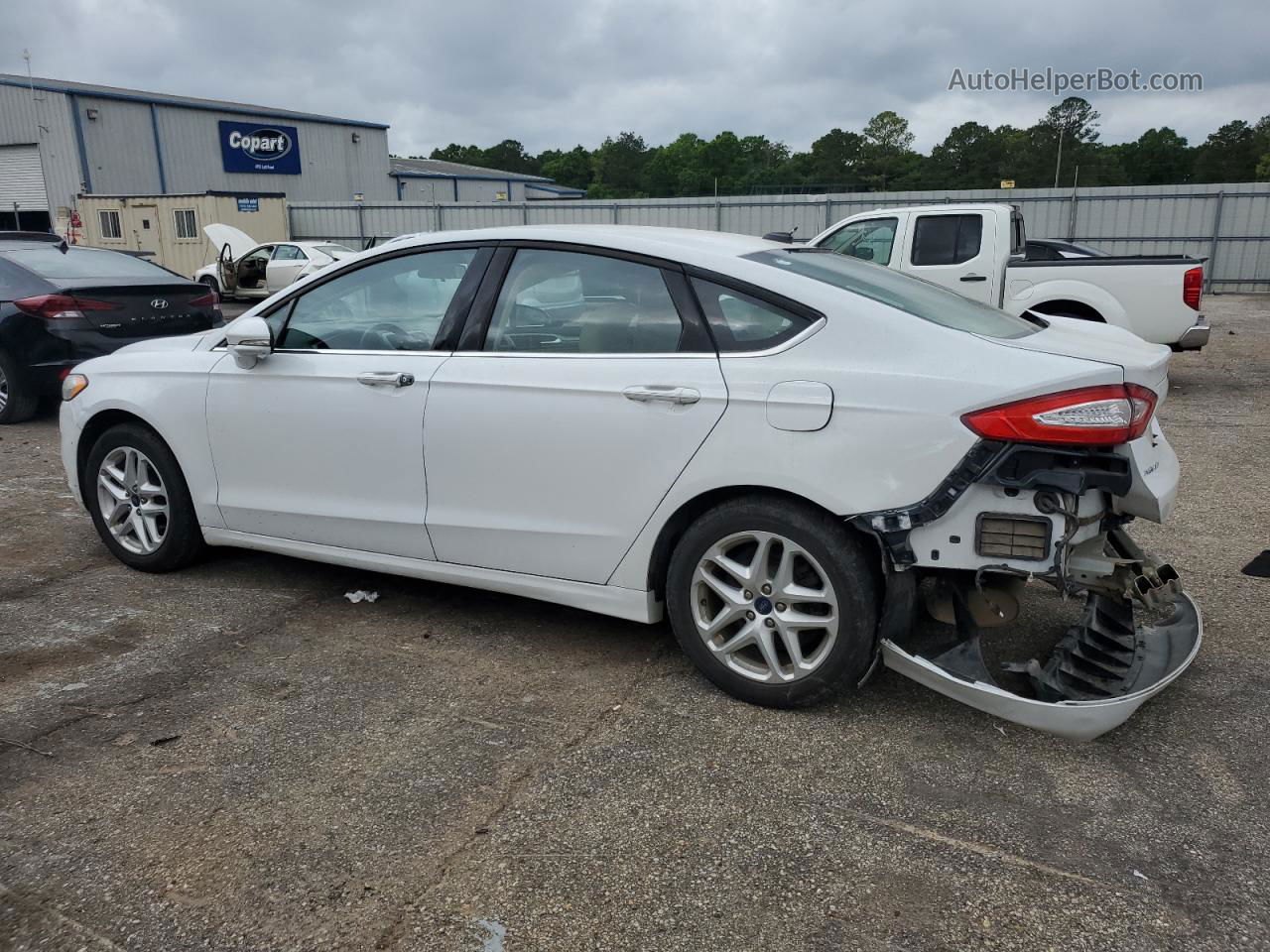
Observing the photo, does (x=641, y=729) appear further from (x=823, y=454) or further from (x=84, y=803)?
(x=84, y=803)

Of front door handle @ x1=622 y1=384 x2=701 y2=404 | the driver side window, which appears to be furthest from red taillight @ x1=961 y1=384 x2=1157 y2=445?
the driver side window

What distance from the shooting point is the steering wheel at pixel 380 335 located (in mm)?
3895

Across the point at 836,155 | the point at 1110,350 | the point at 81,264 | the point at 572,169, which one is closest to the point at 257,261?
the point at 81,264

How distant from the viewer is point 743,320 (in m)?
3.23

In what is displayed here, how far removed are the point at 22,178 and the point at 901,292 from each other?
3282 cm

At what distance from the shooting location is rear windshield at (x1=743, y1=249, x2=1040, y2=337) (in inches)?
127

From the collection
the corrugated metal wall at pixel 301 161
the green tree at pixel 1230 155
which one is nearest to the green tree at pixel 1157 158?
the green tree at pixel 1230 155

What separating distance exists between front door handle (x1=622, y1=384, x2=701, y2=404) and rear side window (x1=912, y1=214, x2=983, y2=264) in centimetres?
744

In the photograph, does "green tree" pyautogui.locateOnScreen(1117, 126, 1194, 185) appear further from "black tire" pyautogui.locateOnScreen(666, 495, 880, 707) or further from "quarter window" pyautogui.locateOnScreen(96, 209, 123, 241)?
"black tire" pyautogui.locateOnScreen(666, 495, 880, 707)

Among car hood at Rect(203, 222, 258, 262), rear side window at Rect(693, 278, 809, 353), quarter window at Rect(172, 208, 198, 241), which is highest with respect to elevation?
quarter window at Rect(172, 208, 198, 241)

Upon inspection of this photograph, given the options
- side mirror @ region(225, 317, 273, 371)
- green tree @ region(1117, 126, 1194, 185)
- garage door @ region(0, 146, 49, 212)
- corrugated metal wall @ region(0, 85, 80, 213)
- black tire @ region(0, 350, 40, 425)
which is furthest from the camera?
green tree @ region(1117, 126, 1194, 185)

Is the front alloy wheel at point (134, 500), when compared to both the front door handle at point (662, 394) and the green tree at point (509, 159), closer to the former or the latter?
the front door handle at point (662, 394)

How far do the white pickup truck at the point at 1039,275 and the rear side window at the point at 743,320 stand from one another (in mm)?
6899

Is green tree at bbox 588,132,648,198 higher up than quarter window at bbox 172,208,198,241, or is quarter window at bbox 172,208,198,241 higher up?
green tree at bbox 588,132,648,198
